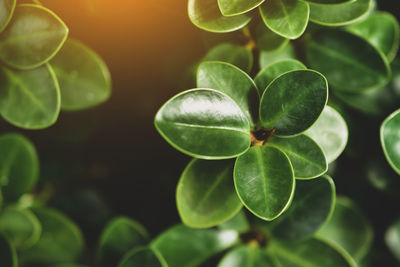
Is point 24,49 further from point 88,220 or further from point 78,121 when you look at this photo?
point 88,220

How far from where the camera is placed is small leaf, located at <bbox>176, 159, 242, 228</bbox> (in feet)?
2.30

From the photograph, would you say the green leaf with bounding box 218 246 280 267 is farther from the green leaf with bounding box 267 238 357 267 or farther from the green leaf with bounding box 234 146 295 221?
the green leaf with bounding box 234 146 295 221

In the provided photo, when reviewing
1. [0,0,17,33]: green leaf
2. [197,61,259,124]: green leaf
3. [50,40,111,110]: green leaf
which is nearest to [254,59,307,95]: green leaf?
[197,61,259,124]: green leaf

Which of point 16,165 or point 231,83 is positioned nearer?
point 231,83

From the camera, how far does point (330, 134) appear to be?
723mm

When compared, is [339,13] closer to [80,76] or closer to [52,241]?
[80,76]

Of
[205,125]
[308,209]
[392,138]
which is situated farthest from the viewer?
[308,209]

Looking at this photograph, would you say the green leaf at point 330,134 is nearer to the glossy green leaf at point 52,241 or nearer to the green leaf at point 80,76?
the green leaf at point 80,76

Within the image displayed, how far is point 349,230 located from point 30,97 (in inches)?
28.8

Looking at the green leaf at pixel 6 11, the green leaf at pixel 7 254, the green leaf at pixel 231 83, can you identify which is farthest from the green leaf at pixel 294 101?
the green leaf at pixel 7 254

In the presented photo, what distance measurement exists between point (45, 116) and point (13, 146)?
17cm

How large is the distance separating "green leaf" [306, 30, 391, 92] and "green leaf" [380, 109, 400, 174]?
4.6 inches

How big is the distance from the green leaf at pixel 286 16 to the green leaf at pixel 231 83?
0.10 metres

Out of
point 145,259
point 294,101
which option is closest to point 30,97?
point 145,259
